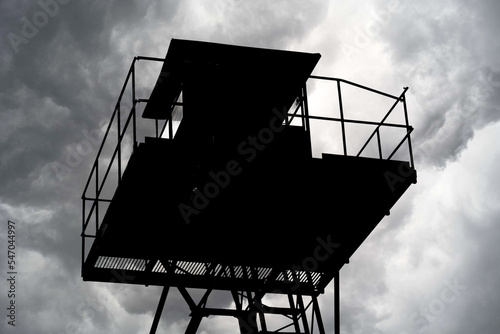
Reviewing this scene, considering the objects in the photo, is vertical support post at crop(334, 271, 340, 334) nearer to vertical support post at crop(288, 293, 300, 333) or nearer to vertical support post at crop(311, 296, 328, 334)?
vertical support post at crop(311, 296, 328, 334)

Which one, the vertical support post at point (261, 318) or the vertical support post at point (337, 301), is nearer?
the vertical support post at point (337, 301)

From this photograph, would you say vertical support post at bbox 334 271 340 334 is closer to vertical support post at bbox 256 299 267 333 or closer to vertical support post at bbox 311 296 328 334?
vertical support post at bbox 311 296 328 334

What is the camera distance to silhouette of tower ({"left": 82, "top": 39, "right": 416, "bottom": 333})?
51.9 ft

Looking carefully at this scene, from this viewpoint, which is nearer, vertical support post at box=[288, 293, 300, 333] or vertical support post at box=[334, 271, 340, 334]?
vertical support post at box=[334, 271, 340, 334]

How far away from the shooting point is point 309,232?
17.0 metres

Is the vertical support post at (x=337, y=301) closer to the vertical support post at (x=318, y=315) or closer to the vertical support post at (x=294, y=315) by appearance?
the vertical support post at (x=318, y=315)

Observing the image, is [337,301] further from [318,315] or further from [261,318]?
[261,318]

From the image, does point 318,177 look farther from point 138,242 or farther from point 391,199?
point 138,242

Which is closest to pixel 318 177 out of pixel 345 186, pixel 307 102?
pixel 345 186

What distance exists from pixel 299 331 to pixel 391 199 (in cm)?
360

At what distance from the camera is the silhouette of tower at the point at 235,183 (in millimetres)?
15820

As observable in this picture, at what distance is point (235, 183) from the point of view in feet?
52.1

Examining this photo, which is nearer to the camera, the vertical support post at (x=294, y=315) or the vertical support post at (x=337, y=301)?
the vertical support post at (x=337, y=301)

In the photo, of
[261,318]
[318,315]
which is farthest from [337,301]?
[261,318]
